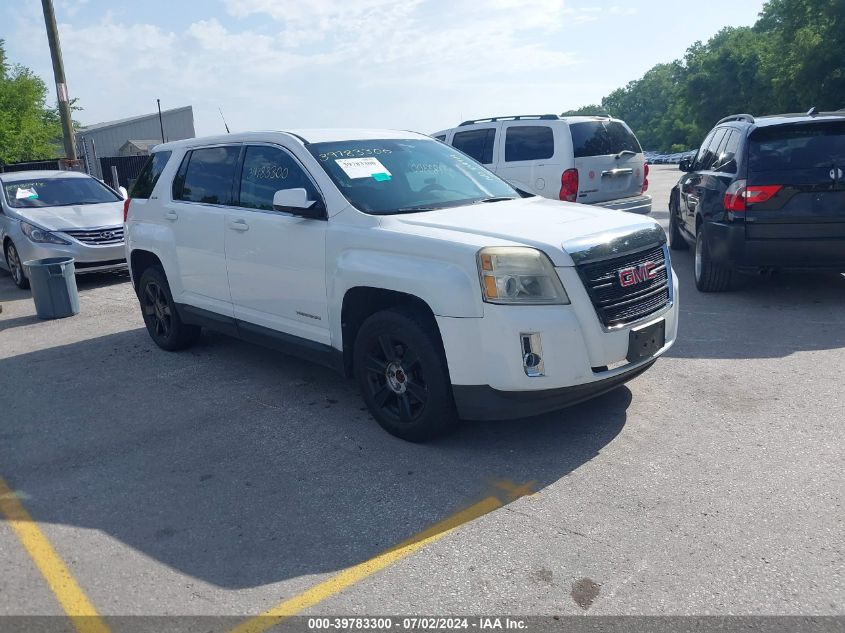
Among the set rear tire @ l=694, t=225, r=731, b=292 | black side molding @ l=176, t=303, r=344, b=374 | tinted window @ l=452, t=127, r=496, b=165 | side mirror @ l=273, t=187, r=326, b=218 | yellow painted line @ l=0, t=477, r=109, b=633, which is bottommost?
yellow painted line @ l=0, t=477, r=109, b=633

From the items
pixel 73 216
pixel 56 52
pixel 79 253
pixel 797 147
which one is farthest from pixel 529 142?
pixel 56 52

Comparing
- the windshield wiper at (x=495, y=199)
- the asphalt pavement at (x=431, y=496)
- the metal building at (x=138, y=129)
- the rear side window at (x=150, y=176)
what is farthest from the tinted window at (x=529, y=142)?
the metal building at (x=138, y=129)

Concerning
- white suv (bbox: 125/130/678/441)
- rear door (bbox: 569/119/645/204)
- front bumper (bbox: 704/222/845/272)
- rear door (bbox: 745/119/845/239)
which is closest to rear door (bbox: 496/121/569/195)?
rear door (bbox: 569/119/645/204)

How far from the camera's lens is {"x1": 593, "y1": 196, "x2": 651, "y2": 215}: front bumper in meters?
10.2

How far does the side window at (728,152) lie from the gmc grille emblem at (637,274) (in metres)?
3.62

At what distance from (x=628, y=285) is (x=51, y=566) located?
3.32 meters

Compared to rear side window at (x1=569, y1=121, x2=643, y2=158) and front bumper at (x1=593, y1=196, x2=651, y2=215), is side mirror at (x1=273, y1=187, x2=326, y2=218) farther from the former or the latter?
front bumper at (x1=593, y1=196, x2=651, y2=215)

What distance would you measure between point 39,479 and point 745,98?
82.2 metres

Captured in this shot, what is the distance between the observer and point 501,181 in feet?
19.0

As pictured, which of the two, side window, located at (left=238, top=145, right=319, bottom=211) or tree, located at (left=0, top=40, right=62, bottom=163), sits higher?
tree, located at (left=0, top=40, right=62, bottom=163)

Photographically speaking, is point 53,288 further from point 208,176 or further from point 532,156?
point 532,156

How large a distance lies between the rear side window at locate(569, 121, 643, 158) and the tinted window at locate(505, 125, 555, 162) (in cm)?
33

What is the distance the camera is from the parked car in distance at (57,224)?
10.3 metres

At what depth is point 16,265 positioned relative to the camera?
35.8 feet
